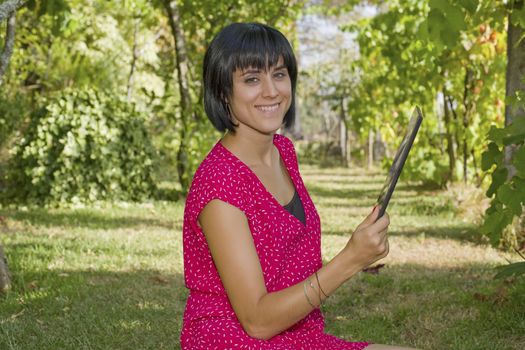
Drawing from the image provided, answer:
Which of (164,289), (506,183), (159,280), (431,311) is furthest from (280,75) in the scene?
(159,280)

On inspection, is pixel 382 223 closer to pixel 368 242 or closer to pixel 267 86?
pixel 368 242

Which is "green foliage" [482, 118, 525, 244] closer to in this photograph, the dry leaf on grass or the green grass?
the green grass

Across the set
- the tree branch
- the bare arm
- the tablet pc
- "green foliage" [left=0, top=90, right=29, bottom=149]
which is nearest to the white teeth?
the bare arm

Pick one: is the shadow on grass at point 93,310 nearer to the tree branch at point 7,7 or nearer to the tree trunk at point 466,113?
the tree branch at point 7,7

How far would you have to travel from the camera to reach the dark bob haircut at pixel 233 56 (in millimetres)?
2248

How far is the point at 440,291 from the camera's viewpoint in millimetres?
5215

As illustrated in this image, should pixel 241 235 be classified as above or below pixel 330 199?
above

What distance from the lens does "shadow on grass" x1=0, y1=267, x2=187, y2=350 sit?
163 inches

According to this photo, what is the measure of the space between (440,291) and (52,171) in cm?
596

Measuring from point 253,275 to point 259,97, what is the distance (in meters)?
0.59

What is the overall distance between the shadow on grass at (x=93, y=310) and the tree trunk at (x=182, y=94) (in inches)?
181

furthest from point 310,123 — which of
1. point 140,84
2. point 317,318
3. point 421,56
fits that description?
point 317,318

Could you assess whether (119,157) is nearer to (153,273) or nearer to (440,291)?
(153,273)

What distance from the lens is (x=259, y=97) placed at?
2.32m
